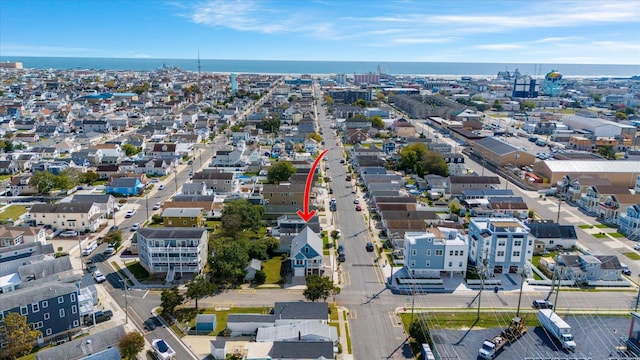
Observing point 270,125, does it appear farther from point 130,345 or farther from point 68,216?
point 130,345

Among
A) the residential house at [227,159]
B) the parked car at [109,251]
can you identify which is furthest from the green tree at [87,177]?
the parked car at [109,251]

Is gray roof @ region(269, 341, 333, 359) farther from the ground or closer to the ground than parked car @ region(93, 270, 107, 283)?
farther from the ground

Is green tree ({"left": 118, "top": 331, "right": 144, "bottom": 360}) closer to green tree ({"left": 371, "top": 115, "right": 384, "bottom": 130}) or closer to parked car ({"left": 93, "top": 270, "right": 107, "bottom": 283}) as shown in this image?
parked car ({"left": 93, "top": 270, "right": 107, "bottom": 283})

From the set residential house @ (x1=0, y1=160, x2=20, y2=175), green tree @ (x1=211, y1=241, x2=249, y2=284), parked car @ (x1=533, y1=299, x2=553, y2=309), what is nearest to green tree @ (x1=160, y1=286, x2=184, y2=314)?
green tree @ (x1=211, y1=241, x2=249, y2=284)

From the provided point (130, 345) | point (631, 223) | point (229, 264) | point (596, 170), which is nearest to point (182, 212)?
point (229, 264)

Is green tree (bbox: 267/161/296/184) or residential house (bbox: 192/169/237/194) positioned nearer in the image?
residential house (bbox: 192/169/237/194)

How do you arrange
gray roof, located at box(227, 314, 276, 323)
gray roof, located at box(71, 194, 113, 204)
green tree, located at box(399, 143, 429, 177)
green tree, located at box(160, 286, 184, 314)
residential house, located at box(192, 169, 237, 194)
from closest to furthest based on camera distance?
1. gray roof, located at box(227, 314, 276, 323)
2. green tree, located at box(160, 286, 184, 314)
3. gray roof, located at box(71, 194, 113, 204)
4. residential house, located at box(192, 169, 237, 194)
5. green tree, located at box(399, 143, 429, 177)
